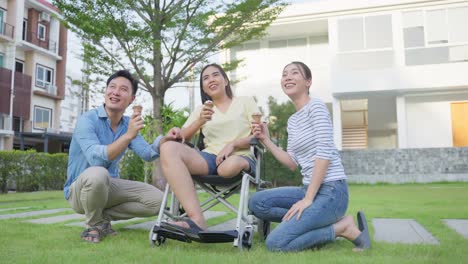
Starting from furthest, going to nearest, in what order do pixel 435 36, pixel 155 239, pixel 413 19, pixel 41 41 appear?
pixel 41 41 < pixel 413 19 < pixel 435 36 < pixel 155 239

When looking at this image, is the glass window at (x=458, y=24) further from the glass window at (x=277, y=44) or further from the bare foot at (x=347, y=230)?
the bare foot at (x=347, y=230)

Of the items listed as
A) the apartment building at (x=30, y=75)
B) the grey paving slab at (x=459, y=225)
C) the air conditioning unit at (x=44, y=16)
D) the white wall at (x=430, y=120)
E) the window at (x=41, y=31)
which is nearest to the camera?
the grey paving slab at (x=459, y=225)

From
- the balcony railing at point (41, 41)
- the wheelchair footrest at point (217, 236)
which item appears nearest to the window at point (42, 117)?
the balcony railing at point (41, 41)

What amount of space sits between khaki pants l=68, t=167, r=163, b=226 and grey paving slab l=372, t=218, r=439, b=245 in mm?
1555

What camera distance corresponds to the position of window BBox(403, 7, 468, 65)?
13.2 m

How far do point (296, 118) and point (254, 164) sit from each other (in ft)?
1.28

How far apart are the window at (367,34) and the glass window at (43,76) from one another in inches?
611

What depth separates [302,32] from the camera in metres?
16.4

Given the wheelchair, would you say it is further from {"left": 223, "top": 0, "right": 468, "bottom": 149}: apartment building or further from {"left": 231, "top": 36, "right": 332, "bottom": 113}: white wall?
{"left": 231, "top": 36, "right": 332, "bottom": 113}: white wall

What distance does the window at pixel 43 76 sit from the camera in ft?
70.1

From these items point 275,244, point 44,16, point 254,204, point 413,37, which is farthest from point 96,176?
point 44,16

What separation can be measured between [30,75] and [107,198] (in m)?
20.4

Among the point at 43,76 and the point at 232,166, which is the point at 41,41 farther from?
the point at 232,166

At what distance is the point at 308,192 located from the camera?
2236mm
